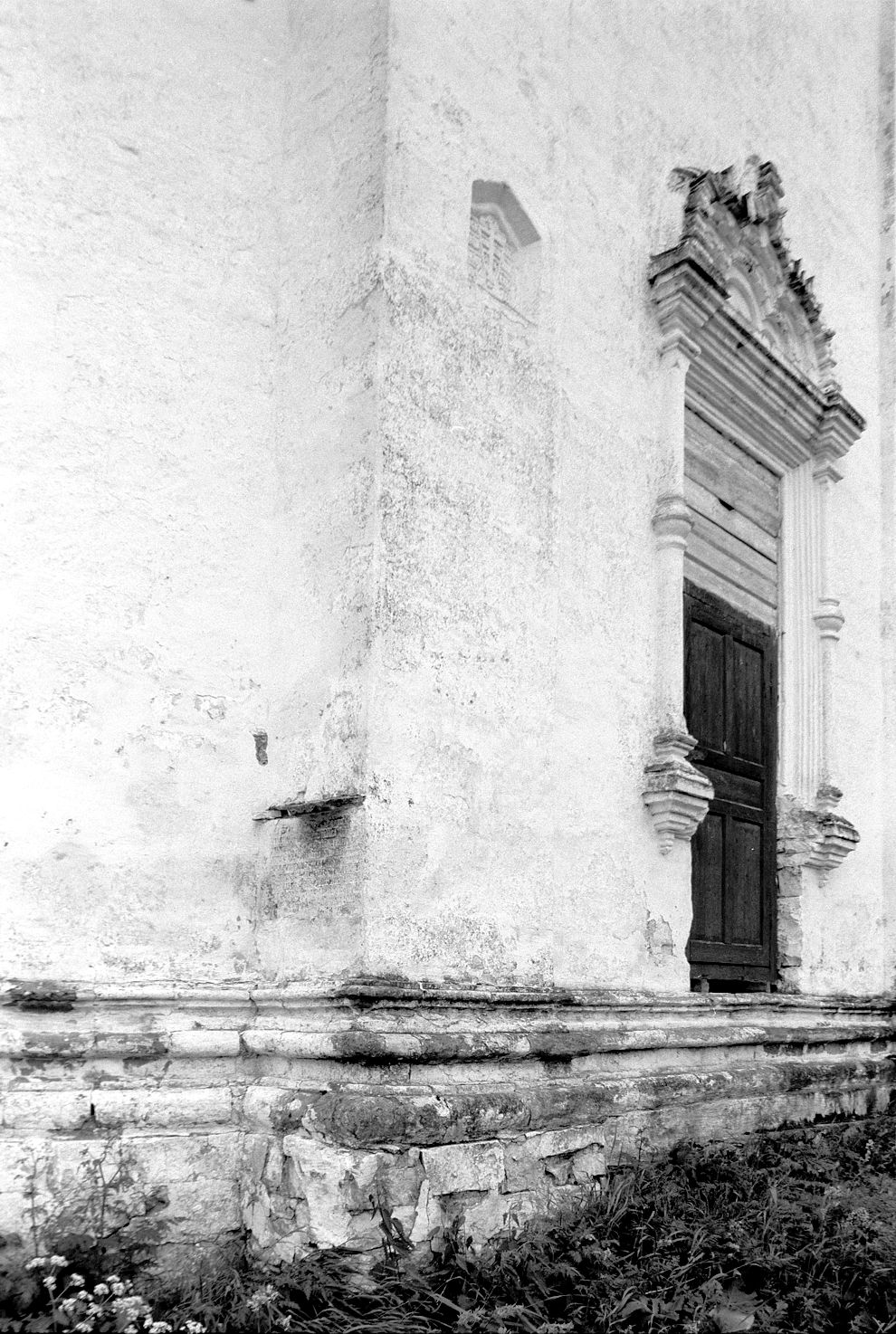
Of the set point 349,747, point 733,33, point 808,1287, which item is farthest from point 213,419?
point 733,33

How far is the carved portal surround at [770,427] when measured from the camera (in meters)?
4.95

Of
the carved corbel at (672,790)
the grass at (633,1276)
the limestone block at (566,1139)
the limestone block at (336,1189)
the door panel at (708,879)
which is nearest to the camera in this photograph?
the grass at (633,1276)

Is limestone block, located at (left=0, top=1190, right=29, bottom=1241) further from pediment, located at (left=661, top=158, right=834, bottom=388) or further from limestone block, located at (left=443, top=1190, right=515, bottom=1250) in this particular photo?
pediment, located at (left=661, top=158, right=834, bottom=388)

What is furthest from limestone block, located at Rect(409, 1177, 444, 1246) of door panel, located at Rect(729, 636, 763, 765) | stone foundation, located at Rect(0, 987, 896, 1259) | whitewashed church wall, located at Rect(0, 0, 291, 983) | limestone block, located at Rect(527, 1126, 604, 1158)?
door panel, located at Rect(729, 636, 763, 765)

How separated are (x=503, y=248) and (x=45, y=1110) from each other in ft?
10.3

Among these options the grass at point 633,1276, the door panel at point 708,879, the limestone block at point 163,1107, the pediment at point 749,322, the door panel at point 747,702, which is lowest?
the grass at point 633,1276

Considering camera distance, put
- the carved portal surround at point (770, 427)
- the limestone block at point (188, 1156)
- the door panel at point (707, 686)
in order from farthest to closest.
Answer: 1. the door panel at point (707, 686)
2. the carved portal surround at point (770, 427)
3. the limestone block at point (188, 1156)

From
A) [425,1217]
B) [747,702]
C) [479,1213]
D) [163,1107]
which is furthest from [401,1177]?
[747,702]

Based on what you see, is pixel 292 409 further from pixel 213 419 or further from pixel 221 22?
pixel 221 22

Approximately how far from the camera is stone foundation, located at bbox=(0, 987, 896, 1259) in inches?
119

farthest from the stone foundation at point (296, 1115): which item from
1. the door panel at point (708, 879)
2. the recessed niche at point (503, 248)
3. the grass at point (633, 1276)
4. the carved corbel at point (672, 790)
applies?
the recessed niche at point (503, 248)

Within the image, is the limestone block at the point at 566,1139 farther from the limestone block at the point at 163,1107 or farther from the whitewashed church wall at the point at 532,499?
the limestone block at the point at 163,1107

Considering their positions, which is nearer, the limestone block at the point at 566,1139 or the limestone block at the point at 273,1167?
the limestone block at the point at 273,1167

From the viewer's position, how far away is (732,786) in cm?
589
